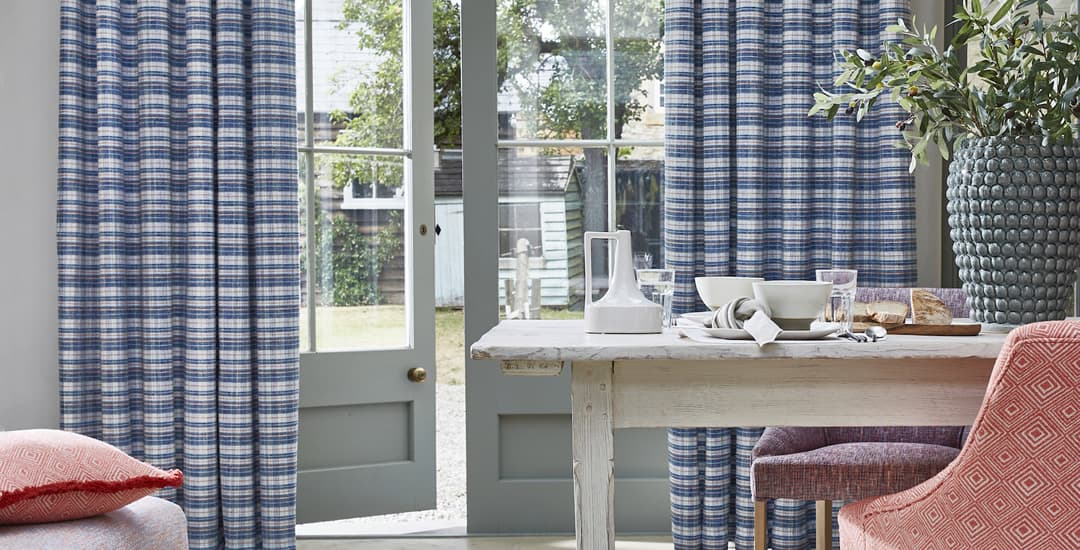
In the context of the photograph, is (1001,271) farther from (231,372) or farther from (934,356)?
(231,372)

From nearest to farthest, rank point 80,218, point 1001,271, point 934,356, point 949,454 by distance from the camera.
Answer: point 934,356 → point 1001,271 → point 949,454 → point 80,218

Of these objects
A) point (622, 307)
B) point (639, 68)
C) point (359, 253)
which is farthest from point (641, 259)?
point (622, 307)

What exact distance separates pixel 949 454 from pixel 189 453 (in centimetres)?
209

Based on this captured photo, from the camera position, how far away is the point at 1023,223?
1630 millimetres

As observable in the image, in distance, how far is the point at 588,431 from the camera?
59.5 inches

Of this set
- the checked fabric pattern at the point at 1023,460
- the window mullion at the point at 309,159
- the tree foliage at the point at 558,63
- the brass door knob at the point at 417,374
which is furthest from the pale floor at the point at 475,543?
the checked fabric pattern at the point at 1023,460

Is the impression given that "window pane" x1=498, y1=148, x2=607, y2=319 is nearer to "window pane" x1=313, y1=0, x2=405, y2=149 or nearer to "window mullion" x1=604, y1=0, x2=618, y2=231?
"window mullion" x1=604, y1=0, x2=618, y2=231

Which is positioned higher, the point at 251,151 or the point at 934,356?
the point at 251,151

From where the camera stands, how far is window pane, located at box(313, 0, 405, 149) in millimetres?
3119

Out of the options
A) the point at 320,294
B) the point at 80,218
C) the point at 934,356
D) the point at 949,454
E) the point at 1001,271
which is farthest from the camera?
the point at 320,294

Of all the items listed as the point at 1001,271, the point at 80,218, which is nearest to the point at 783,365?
the point at 1001,271

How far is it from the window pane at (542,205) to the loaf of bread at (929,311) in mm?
1583

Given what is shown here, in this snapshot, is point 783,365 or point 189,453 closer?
point 783,365

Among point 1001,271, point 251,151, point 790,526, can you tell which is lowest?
point 790,526
